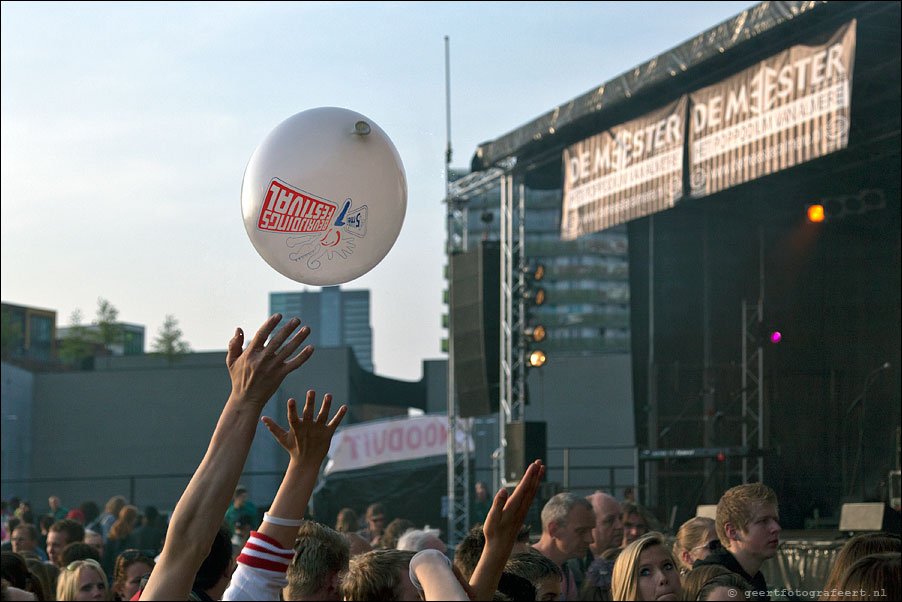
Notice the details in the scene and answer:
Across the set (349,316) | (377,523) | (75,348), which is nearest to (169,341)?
(75,348)

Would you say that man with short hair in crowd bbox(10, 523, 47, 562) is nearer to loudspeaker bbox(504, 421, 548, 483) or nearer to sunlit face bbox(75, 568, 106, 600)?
sunlit face bbox(75, 568, 106, 600)

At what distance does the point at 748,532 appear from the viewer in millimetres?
4301

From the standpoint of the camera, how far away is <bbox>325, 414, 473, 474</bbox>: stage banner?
18.3 m

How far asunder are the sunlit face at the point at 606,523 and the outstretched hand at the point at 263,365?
4.02 meters

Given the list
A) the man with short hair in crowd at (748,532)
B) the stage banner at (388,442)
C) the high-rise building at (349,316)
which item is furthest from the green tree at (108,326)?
the high-rise building at (349,316)

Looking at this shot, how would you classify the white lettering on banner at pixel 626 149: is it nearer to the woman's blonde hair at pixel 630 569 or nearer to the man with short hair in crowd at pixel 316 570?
the woman's blonde hair at pixel 630 569

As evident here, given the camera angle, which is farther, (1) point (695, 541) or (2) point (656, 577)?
Result: (1) point (695, 541)

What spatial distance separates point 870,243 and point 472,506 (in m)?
6.55

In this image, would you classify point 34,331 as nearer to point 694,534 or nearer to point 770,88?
point 770,88

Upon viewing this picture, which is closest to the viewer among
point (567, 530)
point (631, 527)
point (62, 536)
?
point (567, 530)

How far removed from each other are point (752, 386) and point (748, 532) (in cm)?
981

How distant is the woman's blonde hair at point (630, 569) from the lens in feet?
12.6

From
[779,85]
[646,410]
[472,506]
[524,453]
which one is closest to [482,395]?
[524,453]

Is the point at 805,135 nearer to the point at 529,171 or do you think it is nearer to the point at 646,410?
the point at 529,171
